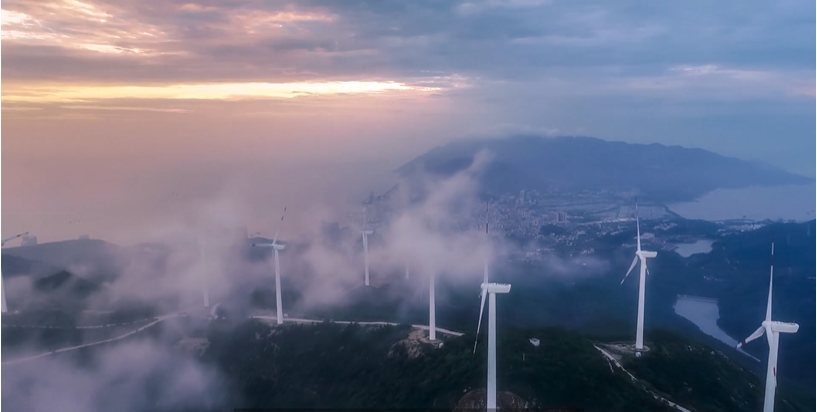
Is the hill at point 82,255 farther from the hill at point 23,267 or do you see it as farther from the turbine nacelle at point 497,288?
the turbine nacelle at point 497,288

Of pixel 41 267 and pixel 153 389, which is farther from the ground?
pixel 41 267

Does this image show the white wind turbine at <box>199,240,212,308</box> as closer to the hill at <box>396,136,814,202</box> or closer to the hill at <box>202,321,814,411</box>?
the hill at <box>202,321,814,411</box>

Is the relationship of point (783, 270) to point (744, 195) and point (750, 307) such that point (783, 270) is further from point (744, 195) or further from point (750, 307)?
point (744, 195)

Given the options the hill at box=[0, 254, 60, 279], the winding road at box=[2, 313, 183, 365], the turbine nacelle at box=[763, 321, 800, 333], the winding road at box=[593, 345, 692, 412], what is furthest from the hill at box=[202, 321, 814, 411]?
the hill at box=[0, 254, 60, 279]

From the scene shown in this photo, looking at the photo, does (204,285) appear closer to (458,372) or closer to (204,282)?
(204,282)

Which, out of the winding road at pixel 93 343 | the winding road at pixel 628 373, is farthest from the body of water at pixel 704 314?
the winding road at pixel 93 343

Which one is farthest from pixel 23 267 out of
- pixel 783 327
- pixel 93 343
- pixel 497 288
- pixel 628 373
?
pixel 783 327

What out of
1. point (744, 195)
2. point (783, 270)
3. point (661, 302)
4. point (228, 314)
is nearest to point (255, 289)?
point (228, 314)
